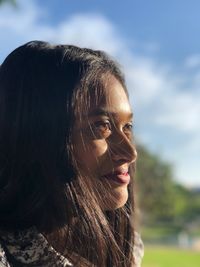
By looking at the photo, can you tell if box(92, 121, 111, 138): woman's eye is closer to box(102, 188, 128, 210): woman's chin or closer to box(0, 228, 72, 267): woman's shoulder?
box(102, 188, 128, 210): woman's chin

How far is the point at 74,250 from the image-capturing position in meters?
1.36

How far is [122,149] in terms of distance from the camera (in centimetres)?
136

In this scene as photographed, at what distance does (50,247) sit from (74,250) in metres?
0.11

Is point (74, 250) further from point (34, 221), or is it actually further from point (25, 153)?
point (25, 153)

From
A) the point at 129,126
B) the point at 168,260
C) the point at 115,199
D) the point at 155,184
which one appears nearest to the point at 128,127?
the point at 129,126

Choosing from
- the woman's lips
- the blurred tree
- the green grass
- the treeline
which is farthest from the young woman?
the blurred tree

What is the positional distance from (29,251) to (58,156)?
0.24 metres

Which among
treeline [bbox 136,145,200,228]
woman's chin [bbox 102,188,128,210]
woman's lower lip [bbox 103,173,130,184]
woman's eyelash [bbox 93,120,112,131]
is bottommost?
woman's chin [bbox 102,188,128,210]

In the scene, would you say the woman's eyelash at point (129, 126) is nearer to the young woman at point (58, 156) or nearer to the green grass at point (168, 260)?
the young woman at point (58, 156)

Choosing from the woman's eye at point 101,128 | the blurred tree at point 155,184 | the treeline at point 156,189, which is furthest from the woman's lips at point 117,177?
the blurred tree at point 155,184

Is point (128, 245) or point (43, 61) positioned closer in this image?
point (43, 61)

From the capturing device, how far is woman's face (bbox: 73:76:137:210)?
1315mm

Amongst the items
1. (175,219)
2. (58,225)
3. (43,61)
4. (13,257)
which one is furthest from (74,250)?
(175,219)

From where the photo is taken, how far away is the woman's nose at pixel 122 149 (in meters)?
1.35
